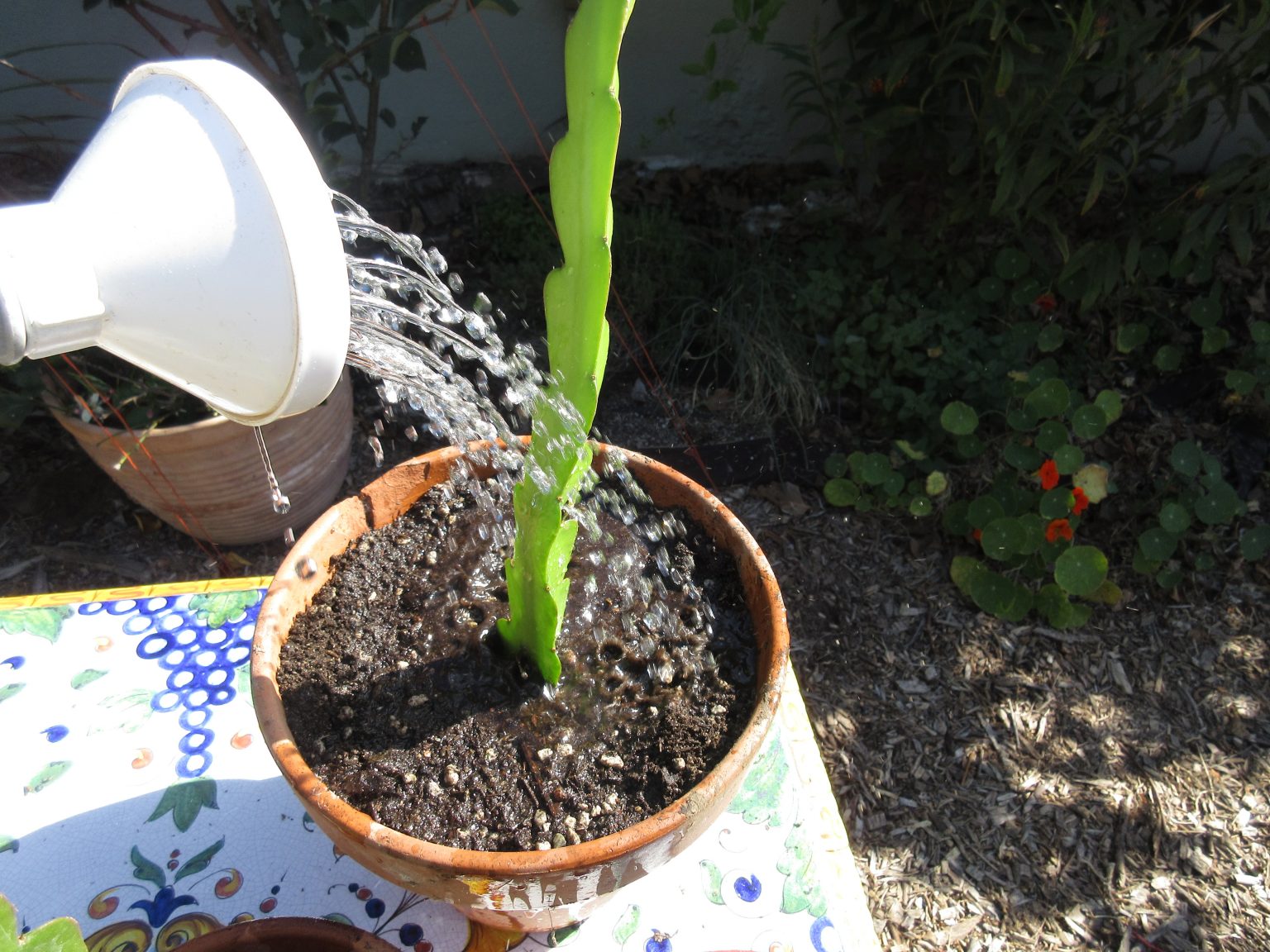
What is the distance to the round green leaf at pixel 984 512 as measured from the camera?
2.07 metres

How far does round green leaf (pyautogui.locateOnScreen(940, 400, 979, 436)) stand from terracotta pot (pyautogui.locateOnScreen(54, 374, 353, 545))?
1.40m

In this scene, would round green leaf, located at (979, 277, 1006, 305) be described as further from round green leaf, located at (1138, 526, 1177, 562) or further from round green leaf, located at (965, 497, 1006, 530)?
round green leaf, located at (1138, 526, 1177, 562)

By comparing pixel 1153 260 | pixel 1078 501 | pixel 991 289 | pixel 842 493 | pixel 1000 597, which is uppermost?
pixel 1153 260

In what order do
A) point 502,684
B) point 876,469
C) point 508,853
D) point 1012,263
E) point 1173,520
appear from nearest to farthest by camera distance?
point 508,853 < point 502,684 < point 1173,520 < point 876,469 < point 1012,263

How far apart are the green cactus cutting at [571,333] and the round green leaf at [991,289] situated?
5.71ft

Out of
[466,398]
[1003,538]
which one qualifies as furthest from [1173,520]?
[466,398]

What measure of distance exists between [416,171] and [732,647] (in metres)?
2.10

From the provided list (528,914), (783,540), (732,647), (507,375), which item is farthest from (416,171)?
(528,914)

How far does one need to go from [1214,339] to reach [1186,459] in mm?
344

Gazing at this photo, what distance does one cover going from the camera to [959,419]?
83.1 inches

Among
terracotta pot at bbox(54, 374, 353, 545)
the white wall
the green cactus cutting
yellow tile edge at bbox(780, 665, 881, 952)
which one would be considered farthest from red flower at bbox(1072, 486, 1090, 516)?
terracotta pot at bbox(54, 374, 353, 545)

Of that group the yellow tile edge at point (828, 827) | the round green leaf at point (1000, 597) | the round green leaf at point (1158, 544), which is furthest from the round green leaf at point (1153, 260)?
the yellow tile edge at point (828, 827)

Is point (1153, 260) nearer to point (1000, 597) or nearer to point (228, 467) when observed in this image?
point (1000, 597)

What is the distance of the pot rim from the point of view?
0.69 m
